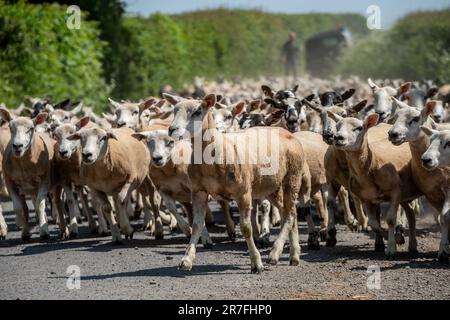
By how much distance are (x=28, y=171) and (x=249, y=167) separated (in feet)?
16.0

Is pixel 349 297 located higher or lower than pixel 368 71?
lower

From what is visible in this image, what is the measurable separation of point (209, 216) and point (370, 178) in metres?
4.20

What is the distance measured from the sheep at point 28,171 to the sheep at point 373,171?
4778 millimetres

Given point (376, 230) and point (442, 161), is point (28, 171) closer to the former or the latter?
point (376, 230)

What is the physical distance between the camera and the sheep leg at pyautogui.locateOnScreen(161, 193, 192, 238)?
15.1m

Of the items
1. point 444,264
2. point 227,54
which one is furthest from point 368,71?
point 444,264

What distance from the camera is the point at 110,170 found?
625 inches

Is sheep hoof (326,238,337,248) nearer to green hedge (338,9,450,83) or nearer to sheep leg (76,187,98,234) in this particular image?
sheep leg (76,187,98,234)

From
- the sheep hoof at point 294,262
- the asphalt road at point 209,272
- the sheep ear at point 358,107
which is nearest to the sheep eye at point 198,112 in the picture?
the asphalt road at point 209,272

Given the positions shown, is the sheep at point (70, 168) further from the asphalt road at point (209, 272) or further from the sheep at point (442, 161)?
the sheep at point (442, 161)

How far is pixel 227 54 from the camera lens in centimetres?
5372

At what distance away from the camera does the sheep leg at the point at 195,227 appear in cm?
1251

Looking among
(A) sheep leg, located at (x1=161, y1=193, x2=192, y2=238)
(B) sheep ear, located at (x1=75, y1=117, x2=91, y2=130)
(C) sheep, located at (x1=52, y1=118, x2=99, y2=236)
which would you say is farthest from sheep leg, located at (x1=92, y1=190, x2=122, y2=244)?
(B) sheep ear, located at (x1=75, y1=117, x2=91, y2=130)

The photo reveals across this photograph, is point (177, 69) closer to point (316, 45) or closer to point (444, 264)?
point (316, 45)
